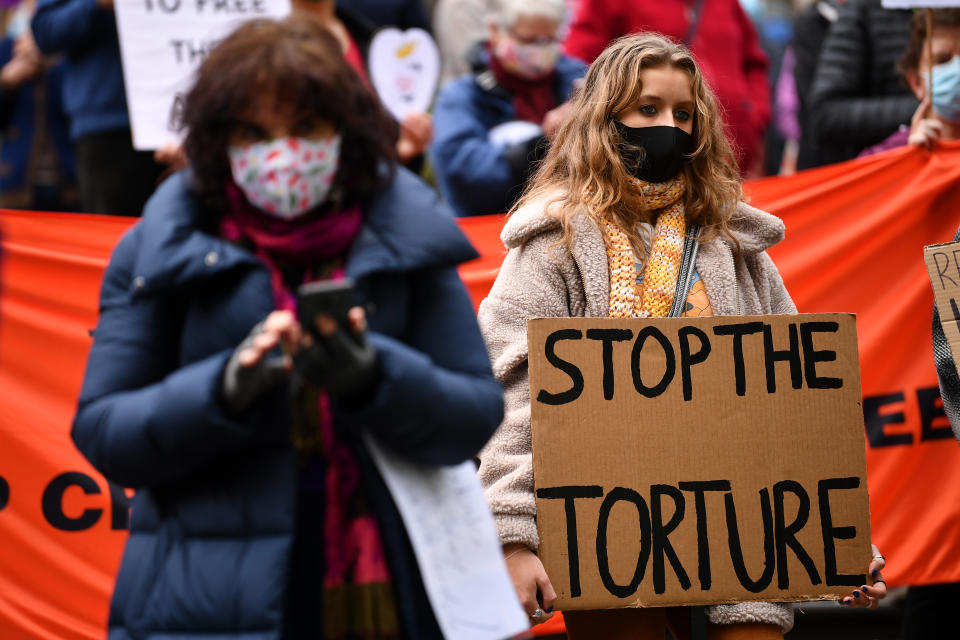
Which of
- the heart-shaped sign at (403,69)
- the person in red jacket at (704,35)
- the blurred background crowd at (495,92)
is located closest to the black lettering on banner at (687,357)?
the blurred background crowd at (495,92)

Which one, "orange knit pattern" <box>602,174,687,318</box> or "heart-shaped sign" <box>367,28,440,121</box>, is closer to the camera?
"orange knit pattern" <box>602,174,687,318</box>

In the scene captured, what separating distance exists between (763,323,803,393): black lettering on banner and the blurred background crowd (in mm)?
2104

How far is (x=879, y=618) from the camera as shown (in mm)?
5520

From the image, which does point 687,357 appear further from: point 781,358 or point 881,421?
point 881,421

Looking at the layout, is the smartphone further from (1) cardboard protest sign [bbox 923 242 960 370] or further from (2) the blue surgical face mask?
(2) the blue surgical face mask

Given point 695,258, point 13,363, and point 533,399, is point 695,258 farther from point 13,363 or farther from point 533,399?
point 13,363

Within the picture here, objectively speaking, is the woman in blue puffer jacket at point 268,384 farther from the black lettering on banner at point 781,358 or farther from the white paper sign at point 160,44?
the white paper sign at point 160,44

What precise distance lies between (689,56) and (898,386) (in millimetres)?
1963

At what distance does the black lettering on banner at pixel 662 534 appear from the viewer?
2973 millimetres

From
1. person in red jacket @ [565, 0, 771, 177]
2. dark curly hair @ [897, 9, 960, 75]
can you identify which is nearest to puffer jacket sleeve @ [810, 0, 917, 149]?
person in red jacket @ [565, 0, 771, 177]

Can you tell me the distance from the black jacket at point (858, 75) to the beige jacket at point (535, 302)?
288 cm

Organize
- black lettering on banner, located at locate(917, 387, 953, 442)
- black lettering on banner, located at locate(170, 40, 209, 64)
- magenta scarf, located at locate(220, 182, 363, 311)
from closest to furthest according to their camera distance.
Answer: magenta scarf, located at locate(220, 182, 363, 311), black lettering on banner, located at locate(917, 387, 953, 442), black lettering on banner, located at locate(170, 40, 209, 64)

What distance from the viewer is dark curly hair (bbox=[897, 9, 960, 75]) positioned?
5.04 meters

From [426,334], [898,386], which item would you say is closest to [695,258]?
[426,334]
